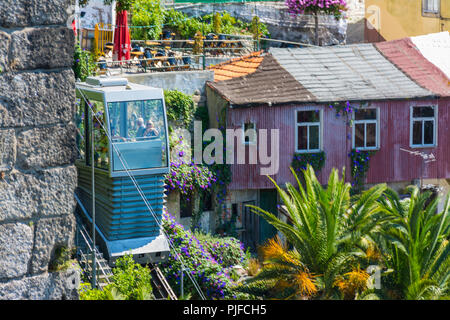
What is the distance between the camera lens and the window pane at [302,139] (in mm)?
28547

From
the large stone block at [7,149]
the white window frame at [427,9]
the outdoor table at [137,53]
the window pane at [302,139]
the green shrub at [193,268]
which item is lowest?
the green shrub at [193,268]

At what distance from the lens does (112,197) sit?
22.0 metres

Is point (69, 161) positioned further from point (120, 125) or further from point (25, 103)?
point (120, 125)

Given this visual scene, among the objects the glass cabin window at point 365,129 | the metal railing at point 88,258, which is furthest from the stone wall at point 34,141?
the glass cabin window at point 365,129

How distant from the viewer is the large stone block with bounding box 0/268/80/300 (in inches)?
170

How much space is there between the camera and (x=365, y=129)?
29188mm

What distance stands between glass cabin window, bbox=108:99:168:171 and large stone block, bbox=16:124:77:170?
16.9 metres

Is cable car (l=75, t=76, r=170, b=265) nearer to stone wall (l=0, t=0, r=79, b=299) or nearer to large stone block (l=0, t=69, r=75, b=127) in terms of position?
stone wall (l=0, t=0, r=79, b=299)

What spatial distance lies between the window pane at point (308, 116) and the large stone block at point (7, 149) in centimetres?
2438

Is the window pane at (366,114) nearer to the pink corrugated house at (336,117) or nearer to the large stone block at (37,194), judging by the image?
the pink corrugated house at (336,117)

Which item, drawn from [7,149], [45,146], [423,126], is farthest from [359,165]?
[7,149]

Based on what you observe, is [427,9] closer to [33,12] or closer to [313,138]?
[313,138]

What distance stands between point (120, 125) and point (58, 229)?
16990 millimetres

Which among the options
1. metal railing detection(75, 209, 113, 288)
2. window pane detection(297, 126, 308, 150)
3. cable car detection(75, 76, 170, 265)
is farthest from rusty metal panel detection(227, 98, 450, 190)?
metal railing detection(75, 209, 113, 288)
